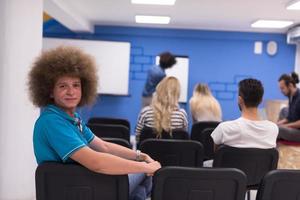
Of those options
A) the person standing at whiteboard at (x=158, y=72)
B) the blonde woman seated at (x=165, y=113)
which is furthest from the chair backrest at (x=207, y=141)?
the person standing at whiteboard at (x=158, y=72)

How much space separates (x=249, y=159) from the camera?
254 cm

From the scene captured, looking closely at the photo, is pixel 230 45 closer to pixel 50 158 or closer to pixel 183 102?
pixel 183 102

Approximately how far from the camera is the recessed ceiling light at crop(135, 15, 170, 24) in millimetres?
6561

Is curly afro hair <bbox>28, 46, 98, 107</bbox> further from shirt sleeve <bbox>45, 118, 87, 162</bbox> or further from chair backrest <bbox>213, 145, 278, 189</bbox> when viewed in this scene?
chair backrest <bbox>213, 145, 278, 189</bbox>

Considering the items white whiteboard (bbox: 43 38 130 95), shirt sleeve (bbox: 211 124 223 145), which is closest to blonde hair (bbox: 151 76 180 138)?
shirt sleeve (bbox: 211 124 223 145)

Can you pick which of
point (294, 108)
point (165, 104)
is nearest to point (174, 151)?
point (165, 104)

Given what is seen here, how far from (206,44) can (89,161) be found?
6505 mm

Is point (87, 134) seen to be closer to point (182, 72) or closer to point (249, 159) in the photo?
point (249, 159)

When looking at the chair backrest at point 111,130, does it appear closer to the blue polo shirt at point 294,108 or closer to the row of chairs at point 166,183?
the row of chairs at point 166,183

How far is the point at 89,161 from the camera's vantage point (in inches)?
63.7

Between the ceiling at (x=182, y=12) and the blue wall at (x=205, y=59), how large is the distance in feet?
1.03

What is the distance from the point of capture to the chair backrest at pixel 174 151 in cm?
269

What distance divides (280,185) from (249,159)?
2.67ft

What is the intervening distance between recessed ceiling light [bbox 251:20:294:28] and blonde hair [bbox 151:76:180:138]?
11.8 ft
